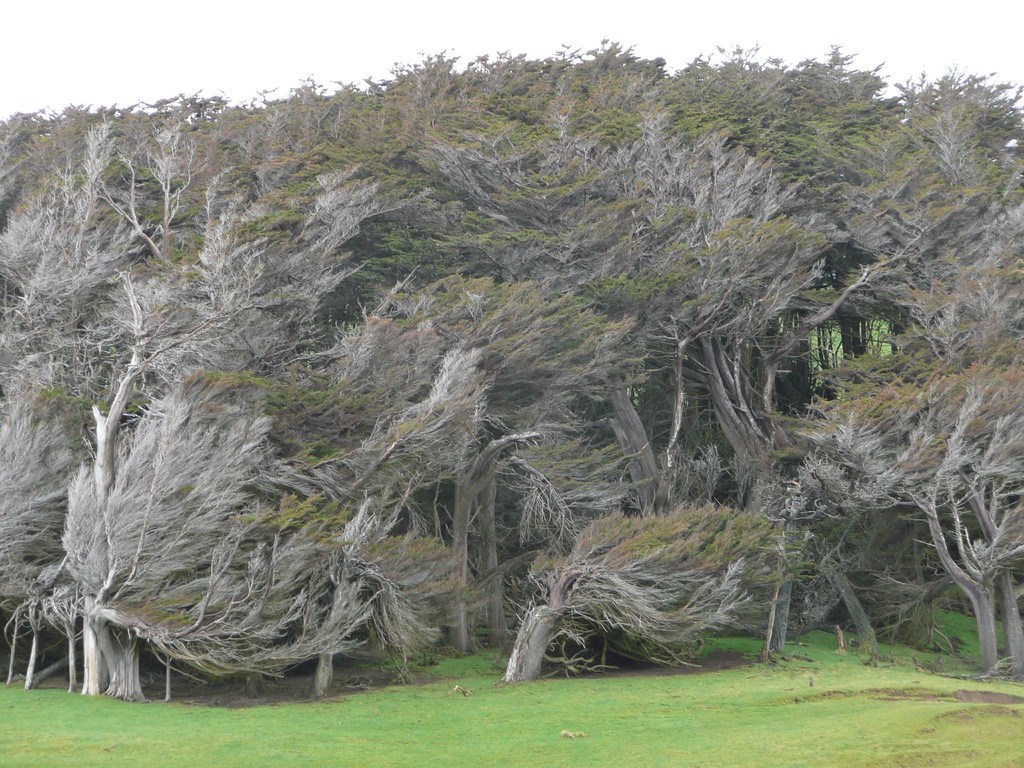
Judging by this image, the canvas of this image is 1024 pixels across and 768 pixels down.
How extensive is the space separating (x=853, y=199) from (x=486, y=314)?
33.0ft

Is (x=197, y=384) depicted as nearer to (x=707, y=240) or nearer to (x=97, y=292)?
(x=97, y=292)

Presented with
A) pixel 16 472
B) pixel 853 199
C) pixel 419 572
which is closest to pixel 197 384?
pixel 16 472

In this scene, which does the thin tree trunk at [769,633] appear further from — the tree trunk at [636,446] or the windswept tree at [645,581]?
the tree trunk at [636,446]

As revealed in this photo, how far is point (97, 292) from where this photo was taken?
880 inches

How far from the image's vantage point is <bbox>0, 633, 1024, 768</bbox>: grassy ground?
11.1 m

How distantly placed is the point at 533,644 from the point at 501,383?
212 inches

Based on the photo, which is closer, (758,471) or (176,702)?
(176,702)

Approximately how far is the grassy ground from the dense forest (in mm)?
1381

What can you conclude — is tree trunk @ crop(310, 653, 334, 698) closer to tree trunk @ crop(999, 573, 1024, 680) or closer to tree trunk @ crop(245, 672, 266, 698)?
tree trunk @ crop(245, 672, 266, 698)

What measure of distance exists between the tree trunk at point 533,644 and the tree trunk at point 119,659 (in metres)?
5.91

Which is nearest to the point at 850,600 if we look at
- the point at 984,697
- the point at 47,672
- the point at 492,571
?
the point at 492,571

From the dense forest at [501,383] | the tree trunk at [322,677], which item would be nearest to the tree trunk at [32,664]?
the dense forest at [501,383]

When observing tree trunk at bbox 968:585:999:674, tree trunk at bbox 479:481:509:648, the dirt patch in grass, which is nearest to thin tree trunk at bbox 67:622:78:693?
tree trunk at bbox 479:481:509:648

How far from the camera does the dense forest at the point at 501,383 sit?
16.8 meters
